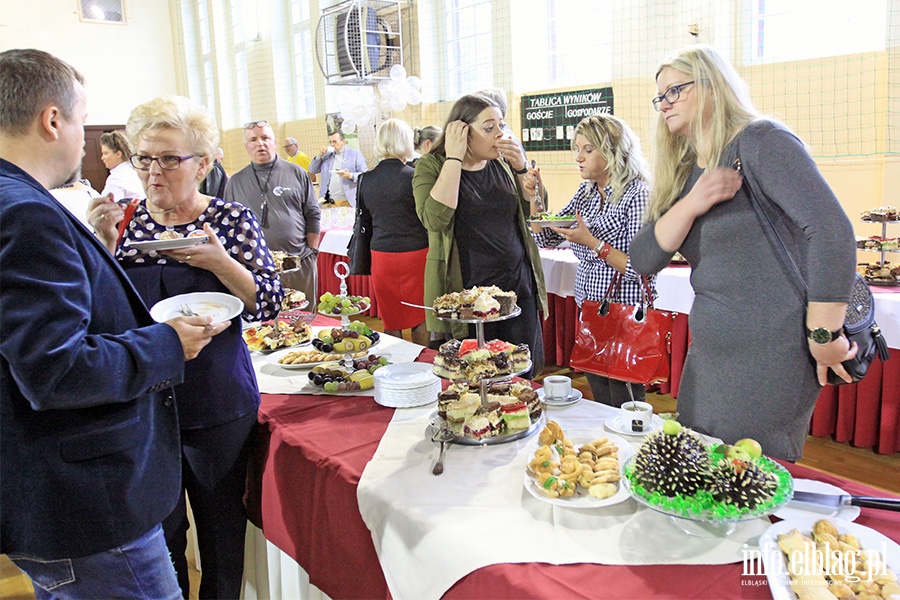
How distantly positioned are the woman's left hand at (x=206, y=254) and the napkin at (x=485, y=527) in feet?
1.87

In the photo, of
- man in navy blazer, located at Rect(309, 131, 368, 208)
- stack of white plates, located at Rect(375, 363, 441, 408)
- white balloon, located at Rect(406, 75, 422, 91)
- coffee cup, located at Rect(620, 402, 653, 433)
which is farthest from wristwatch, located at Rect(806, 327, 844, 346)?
white balloon, located at Rect(406, 75, 422, 91)

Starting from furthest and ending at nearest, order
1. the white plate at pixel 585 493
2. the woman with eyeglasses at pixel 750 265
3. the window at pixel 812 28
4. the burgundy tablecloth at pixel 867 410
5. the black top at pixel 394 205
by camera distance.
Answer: the window at pixel 812 28 → the black top at pixel 394 205 → the burgundy tablecloth at pixel 867 410 → the woman with eyeglasses at pixel 750 265 → the white plate at pixel 585 493

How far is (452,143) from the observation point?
226 centimetres

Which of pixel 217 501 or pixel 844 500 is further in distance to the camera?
pixel 217 501

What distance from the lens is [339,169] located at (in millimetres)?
6723

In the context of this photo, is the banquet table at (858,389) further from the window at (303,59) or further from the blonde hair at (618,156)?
the window at (303,59)

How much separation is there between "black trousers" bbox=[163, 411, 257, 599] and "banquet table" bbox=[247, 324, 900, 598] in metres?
0.06

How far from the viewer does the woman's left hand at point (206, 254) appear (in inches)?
57.3

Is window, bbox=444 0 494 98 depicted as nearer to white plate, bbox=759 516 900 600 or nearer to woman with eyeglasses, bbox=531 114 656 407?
woman with eyeglasses, bbox=531 114 656 407

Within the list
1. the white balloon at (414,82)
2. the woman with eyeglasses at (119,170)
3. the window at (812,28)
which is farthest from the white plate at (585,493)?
the white balloon at (414,82)

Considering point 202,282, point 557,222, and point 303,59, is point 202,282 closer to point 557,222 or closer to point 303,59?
point 557,222

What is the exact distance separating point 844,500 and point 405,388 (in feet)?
3.28

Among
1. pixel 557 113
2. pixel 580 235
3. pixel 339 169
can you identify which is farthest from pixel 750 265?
pixel 339 169

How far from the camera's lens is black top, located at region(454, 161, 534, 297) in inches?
92.8
